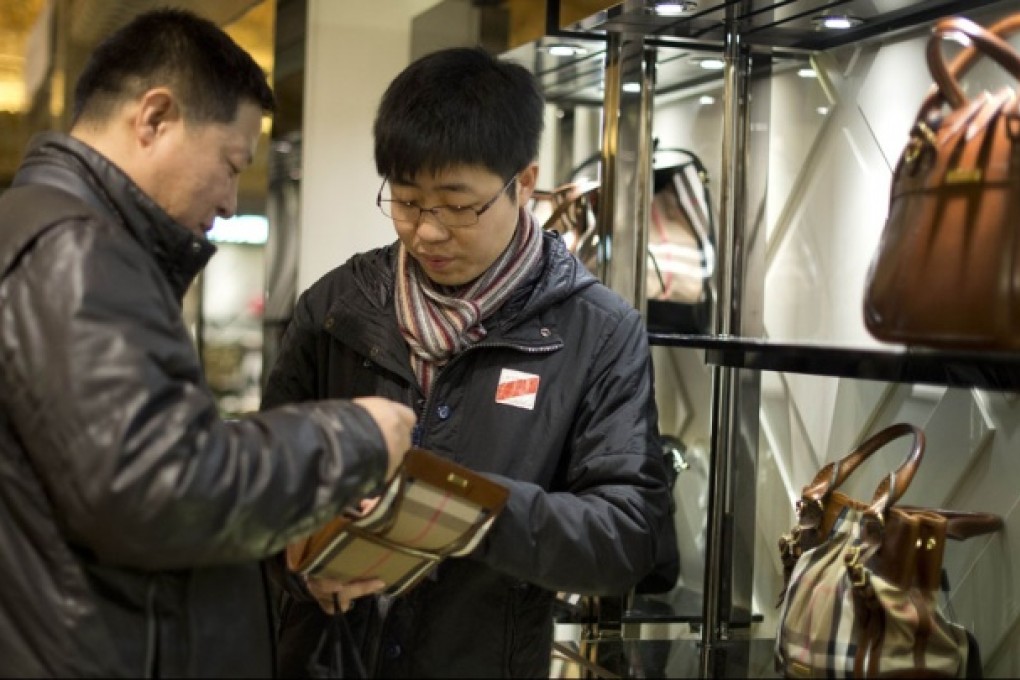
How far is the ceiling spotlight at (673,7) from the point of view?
7.66 ft

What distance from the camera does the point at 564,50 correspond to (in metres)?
2.94

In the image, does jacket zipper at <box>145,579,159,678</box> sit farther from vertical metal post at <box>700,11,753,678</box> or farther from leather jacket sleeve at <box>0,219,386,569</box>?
vertical metal post at <box>700,11,753,678</box>

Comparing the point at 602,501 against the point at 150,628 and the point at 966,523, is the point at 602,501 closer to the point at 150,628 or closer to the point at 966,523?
the point at 966,523

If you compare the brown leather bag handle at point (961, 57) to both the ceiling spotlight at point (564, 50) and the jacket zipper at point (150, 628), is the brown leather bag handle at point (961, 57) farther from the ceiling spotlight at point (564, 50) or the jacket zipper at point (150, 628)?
the ceiling spotlight at point (564, 50)

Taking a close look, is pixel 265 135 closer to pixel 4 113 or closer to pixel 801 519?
pixel 4 113

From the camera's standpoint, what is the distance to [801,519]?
6.15 ft

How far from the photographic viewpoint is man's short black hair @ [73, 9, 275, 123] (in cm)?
149

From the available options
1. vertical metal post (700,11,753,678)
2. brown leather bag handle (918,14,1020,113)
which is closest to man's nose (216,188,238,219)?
brown leather bag handle (918,14,1020,113)

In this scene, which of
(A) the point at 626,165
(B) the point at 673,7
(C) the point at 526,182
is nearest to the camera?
(C) the point at 526,182

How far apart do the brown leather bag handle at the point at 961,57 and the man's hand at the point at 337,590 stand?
0.90 m

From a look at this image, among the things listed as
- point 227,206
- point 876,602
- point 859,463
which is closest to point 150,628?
point 227,206

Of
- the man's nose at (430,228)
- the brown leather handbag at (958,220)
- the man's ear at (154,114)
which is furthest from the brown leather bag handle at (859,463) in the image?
the man's ear at (154,114)

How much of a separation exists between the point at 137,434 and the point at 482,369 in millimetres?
744

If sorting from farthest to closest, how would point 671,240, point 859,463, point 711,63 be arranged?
point 671,240, point 711,63, point 859,463
